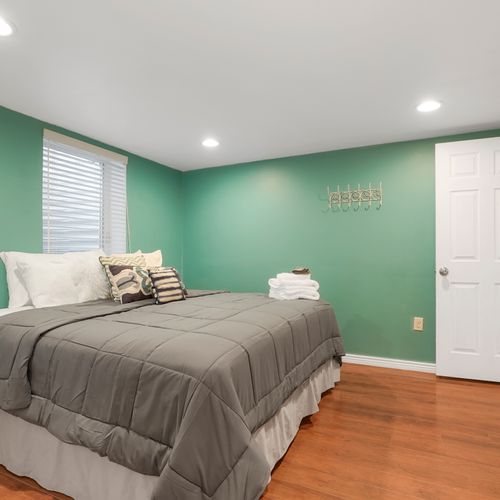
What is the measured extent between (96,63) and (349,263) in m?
2.76

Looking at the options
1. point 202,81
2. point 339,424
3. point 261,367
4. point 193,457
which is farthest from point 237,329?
point 202,81

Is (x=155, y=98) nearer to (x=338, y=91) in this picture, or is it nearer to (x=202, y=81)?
(x=202, y=81)

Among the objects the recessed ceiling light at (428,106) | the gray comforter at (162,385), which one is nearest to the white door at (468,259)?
the recessed ceiling light at (428,106)

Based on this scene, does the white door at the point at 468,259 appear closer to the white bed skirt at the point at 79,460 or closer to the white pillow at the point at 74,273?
the white bed skirt at the point at 79,460

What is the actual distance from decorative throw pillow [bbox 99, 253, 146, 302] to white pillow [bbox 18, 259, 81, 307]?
24cm

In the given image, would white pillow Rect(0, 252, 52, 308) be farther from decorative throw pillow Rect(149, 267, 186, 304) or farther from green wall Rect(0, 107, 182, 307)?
decorative throw pillow Rect(149, 267, 186, 304)

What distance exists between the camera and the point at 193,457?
117 cm

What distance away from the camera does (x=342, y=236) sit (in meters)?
3.63

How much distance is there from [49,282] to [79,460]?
1314 millimetres

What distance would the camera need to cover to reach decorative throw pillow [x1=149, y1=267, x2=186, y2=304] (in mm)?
2561

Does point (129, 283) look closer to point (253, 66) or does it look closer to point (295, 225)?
point (253, 66)

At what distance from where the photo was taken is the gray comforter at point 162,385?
1.21 metres

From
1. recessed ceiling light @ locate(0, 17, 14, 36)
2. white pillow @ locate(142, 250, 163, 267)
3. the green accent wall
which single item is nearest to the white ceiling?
recessed ceiling light @ locate(0, 17, 14, 36)

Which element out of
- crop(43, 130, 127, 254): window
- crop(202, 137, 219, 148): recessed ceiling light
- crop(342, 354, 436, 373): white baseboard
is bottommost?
crop(342, 354, 436, 373): white baseboard
